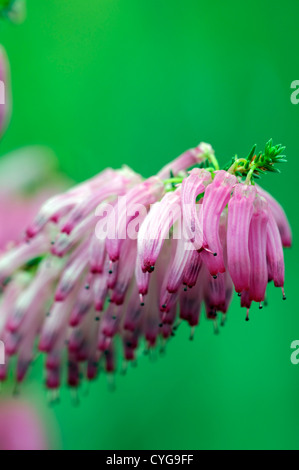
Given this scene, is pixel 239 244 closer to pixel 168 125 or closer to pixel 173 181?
pixel 173 181

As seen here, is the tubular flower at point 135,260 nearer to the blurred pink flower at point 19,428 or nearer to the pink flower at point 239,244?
the pink flower at point 239,244

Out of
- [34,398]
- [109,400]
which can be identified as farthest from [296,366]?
[34,398]

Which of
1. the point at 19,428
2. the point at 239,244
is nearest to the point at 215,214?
the point at 239,244

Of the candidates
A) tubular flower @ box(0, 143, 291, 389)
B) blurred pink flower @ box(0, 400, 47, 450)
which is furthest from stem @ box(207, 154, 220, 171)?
blurred pink flower @ box(0, 400, 47, 450)

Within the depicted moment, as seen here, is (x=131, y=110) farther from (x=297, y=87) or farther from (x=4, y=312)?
(x=4, y=312)

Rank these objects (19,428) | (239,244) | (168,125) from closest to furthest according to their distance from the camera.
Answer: (239,244) < (19,428) < (168,125)

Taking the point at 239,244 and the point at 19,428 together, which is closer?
the point at 239,244

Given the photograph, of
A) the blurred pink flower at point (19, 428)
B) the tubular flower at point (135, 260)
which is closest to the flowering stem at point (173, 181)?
the tubular flower at point (135, 260)
